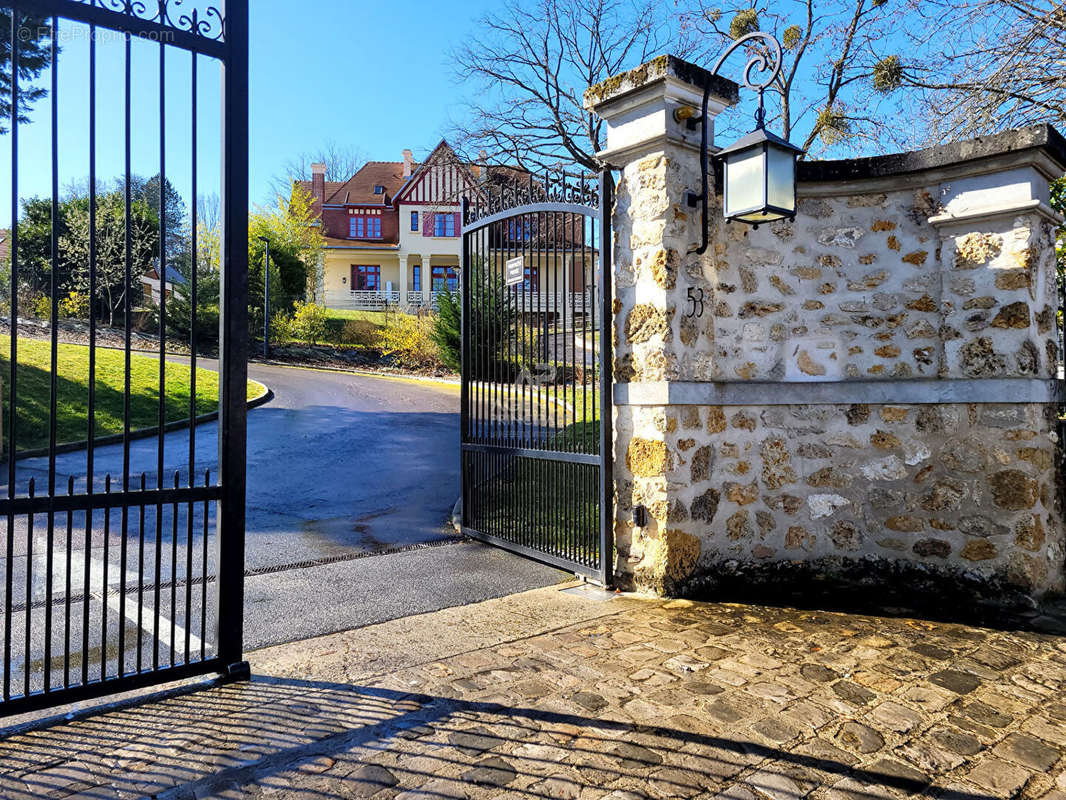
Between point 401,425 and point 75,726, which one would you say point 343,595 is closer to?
point 75,726

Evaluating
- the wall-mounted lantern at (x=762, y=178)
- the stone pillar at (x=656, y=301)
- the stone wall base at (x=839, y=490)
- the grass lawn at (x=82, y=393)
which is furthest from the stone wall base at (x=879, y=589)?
the grass lawn at (x=82, y=393)

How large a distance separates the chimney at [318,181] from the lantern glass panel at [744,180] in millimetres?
39952

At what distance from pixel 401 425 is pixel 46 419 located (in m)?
6.16

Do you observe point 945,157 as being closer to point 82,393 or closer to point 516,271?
point 516,271

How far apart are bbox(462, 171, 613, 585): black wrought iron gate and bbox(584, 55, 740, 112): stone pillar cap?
563 millimetres

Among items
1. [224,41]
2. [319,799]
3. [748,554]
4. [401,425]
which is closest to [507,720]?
[319,799]

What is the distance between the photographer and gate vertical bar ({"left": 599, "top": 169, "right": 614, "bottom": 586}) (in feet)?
16.7

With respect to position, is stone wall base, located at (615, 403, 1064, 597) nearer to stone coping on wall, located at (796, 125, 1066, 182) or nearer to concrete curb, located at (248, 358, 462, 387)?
stone coping on wall, located at (796, 125, 1066, 182)

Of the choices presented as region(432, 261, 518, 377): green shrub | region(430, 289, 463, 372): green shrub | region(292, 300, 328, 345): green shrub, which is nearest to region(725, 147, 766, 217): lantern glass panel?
region(432, 261, 518, 377): green shrub

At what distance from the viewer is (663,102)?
15.6 feet

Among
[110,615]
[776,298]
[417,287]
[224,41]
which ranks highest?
[417,287]

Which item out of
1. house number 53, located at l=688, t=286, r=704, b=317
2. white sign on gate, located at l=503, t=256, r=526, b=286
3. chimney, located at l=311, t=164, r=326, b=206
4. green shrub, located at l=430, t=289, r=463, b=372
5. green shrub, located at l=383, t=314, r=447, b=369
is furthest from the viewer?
chimney, located at l=311, t=164, r=326, b=206

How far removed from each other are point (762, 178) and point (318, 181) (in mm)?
41376

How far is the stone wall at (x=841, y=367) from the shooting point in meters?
4.63
